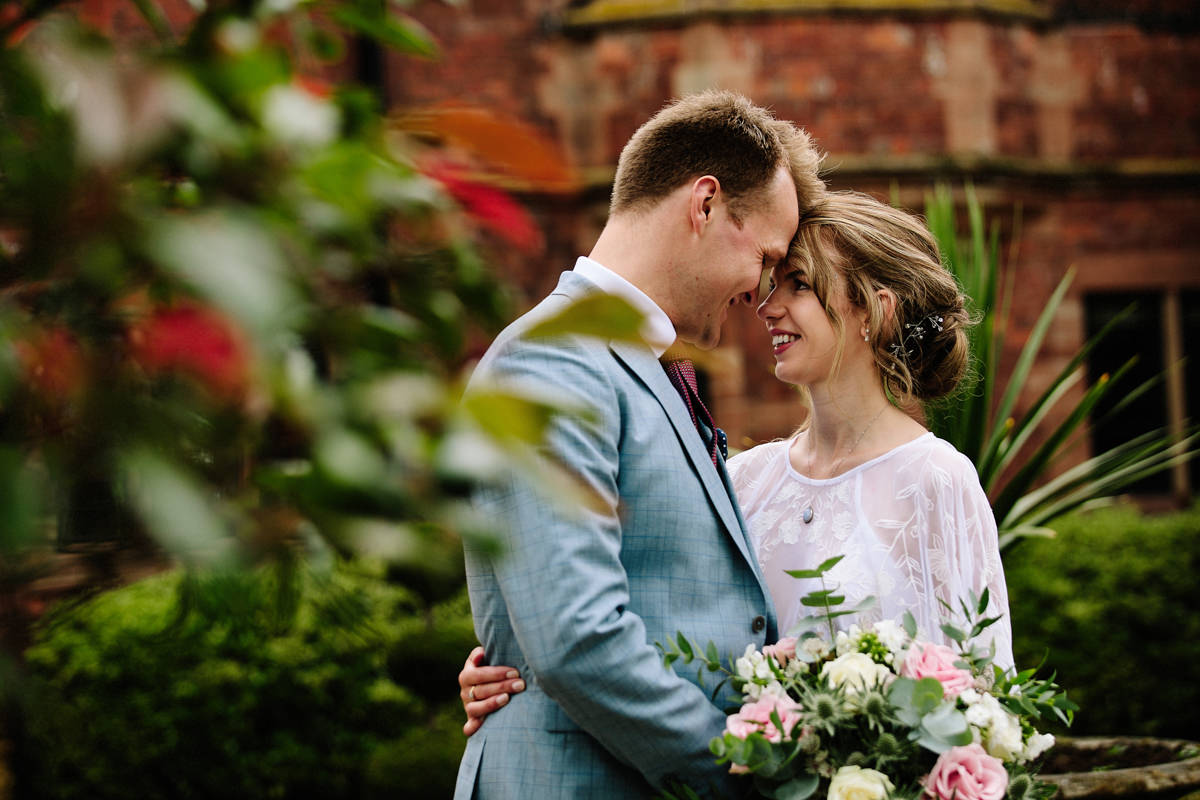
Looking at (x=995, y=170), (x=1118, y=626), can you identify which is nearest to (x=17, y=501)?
(x=1118, y=626)

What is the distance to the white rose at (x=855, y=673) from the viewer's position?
6.23ft

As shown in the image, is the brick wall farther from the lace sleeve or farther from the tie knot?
the lace sleeve

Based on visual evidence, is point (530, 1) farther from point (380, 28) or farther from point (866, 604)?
point (380, 28)

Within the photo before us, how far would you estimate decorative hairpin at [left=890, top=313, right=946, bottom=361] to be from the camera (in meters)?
2.69

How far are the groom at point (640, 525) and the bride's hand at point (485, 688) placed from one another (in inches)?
1.1

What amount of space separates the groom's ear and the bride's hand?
1.00m

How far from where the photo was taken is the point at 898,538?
2.41 metres

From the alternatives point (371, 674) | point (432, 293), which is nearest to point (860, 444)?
point (432, 293)

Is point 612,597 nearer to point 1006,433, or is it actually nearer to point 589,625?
point 589,625

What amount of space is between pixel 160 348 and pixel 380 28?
10.9 inches

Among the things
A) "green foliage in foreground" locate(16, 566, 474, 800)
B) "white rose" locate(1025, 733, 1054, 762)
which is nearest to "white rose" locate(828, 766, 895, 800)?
"white rose" locate(1025, 733, 1054, 762)

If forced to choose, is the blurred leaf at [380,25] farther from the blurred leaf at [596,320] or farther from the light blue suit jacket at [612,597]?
the light blue suit jacket at [612,597]

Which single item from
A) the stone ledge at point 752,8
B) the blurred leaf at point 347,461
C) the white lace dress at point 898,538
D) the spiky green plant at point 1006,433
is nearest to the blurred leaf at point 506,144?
the blurred leaf at point 347,461

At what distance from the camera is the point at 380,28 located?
70 centimetres
